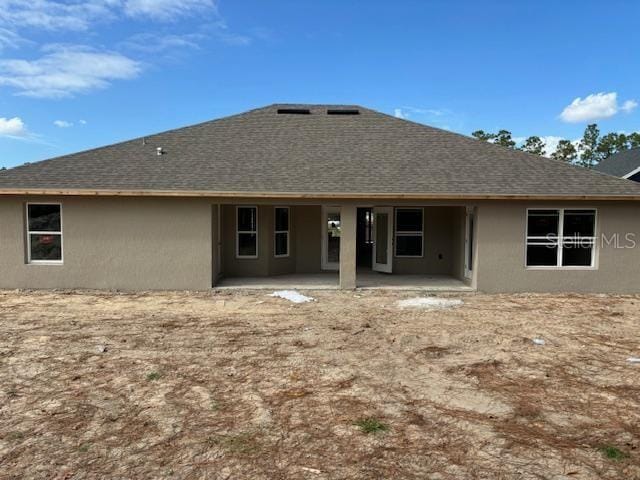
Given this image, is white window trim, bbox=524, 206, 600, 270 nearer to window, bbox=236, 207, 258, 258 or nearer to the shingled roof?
the shingled roof

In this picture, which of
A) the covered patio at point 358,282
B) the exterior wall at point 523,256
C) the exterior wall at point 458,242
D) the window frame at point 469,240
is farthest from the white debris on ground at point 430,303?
the exterior wall at point 458,242

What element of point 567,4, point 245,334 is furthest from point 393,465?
point 567,4

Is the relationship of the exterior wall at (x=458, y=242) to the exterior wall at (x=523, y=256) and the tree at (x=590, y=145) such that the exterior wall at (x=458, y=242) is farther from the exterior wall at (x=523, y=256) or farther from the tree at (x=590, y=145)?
the tree at (x=590, y=145)

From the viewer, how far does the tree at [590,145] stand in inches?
2115

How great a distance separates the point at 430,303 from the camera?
10.9 metres

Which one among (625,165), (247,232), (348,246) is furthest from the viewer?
(625,165)

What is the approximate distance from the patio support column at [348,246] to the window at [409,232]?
3.32m

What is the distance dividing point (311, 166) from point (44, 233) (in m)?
7.17

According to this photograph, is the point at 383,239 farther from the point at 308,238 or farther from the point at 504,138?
the point at 504,138

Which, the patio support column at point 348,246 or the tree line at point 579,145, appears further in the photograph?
the tree line at point 579,145

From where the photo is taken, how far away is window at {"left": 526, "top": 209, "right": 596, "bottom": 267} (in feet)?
40.2

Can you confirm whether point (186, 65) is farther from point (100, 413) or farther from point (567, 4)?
point (100, 413)

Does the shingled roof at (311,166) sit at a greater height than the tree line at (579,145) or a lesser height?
lesser

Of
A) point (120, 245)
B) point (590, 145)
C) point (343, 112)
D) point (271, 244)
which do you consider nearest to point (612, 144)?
point (590, 145)
